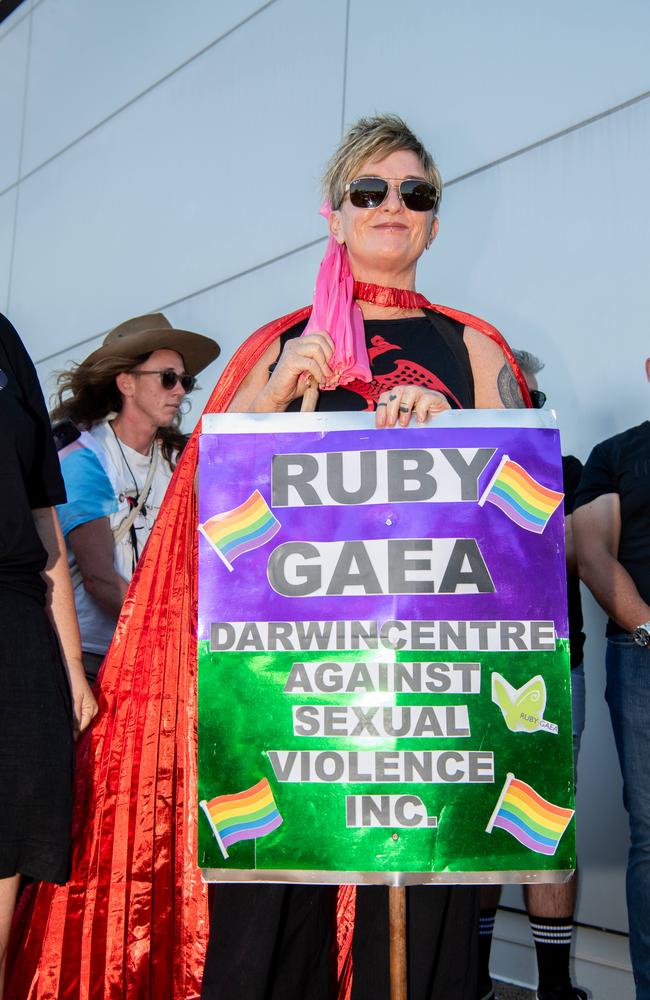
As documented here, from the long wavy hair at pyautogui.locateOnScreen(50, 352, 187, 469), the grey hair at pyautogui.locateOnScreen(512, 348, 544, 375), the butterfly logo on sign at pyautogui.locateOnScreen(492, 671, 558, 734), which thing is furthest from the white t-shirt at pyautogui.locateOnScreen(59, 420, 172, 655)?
the butterfly logo on sign at pyautogui.locateOnScreen(492, 671, 558, 734)

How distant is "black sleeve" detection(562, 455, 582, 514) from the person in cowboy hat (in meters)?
1.27

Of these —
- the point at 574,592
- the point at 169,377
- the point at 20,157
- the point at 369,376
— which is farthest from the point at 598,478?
the point at 20,157

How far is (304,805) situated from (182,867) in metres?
0.65

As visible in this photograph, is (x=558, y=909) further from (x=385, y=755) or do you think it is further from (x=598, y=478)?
(x=385, y=755)

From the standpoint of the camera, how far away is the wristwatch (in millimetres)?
2688

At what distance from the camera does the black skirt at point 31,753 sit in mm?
1751

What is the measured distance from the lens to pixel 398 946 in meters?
1.49

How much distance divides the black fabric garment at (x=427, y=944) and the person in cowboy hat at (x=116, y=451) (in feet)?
4.43

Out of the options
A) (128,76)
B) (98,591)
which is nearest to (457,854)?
(98,591)

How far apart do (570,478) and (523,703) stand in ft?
6.34

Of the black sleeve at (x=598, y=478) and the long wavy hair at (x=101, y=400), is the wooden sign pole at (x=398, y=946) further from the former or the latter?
the long wavy hair at (x=101, y=400)

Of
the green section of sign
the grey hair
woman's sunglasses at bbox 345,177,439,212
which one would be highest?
the grey hair

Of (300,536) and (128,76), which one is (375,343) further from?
(128,76)

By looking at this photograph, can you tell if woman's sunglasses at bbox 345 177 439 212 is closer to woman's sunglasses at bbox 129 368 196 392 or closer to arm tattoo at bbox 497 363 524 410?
arm tattoo at bbox 497 363 524 410
